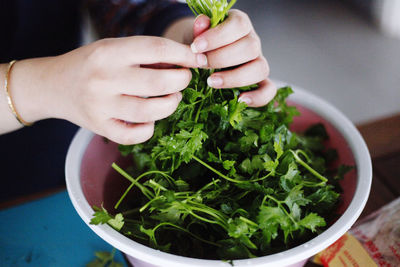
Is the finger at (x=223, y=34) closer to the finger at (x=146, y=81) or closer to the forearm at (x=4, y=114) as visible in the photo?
the finger at (x=146, y=81)

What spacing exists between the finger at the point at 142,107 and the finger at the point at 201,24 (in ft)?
0.44

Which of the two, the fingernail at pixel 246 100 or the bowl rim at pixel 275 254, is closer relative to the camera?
the bowl rim at pixel 275 254

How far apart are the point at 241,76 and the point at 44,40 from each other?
89 cm

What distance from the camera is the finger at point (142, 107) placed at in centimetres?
64

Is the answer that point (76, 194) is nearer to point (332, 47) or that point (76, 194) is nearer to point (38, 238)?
point (38, 238)

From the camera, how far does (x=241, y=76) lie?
749 millimetres

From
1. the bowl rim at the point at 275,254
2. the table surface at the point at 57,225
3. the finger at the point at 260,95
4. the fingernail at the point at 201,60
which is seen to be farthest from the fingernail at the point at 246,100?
the table surface at the point at 57,225


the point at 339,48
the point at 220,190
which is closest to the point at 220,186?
the point at 220,190

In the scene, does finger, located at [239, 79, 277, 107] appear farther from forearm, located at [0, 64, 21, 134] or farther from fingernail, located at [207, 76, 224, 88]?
forearm, located at [0, 64, 21, 134]

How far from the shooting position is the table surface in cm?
91

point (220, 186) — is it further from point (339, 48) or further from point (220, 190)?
point (339, 48)

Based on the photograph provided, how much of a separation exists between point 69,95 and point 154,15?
1.98 ft

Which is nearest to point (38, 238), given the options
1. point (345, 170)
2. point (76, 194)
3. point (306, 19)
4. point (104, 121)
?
point (76, 194)

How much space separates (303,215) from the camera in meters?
0.73
